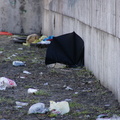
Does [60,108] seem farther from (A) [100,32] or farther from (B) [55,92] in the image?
(A) [100,32]

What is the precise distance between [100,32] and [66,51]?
2.37m

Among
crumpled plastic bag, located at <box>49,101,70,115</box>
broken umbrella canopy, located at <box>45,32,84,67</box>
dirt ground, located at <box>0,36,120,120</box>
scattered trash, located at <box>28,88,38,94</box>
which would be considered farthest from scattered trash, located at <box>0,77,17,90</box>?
broken umbrella canopy, located at <box>45,32,84,67</box>

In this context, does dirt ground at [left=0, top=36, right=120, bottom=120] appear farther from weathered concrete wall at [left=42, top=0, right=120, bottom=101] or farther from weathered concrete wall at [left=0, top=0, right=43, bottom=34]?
weathered concrete wall at [left=0, top=0, right=43, bottom=34]

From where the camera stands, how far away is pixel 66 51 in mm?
9438

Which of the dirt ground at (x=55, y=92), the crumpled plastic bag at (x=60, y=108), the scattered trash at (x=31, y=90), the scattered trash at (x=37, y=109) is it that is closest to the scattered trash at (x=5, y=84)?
the dirt ground at (x=55, y=92)

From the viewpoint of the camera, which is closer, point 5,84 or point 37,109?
point 37,109

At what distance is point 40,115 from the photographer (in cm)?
518

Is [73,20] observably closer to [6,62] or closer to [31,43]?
[6,62]

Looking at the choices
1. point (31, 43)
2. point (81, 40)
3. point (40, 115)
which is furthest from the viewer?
point (31, 43)

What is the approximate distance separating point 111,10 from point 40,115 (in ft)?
6.51

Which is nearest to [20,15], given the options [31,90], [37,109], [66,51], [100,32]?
[66,51]

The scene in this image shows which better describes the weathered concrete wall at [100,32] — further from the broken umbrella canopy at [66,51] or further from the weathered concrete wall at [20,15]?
the weathered concrete wall at [20,15]

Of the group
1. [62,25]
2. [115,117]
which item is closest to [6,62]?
[62,25]

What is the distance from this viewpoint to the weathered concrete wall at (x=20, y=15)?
1739 centimetres
